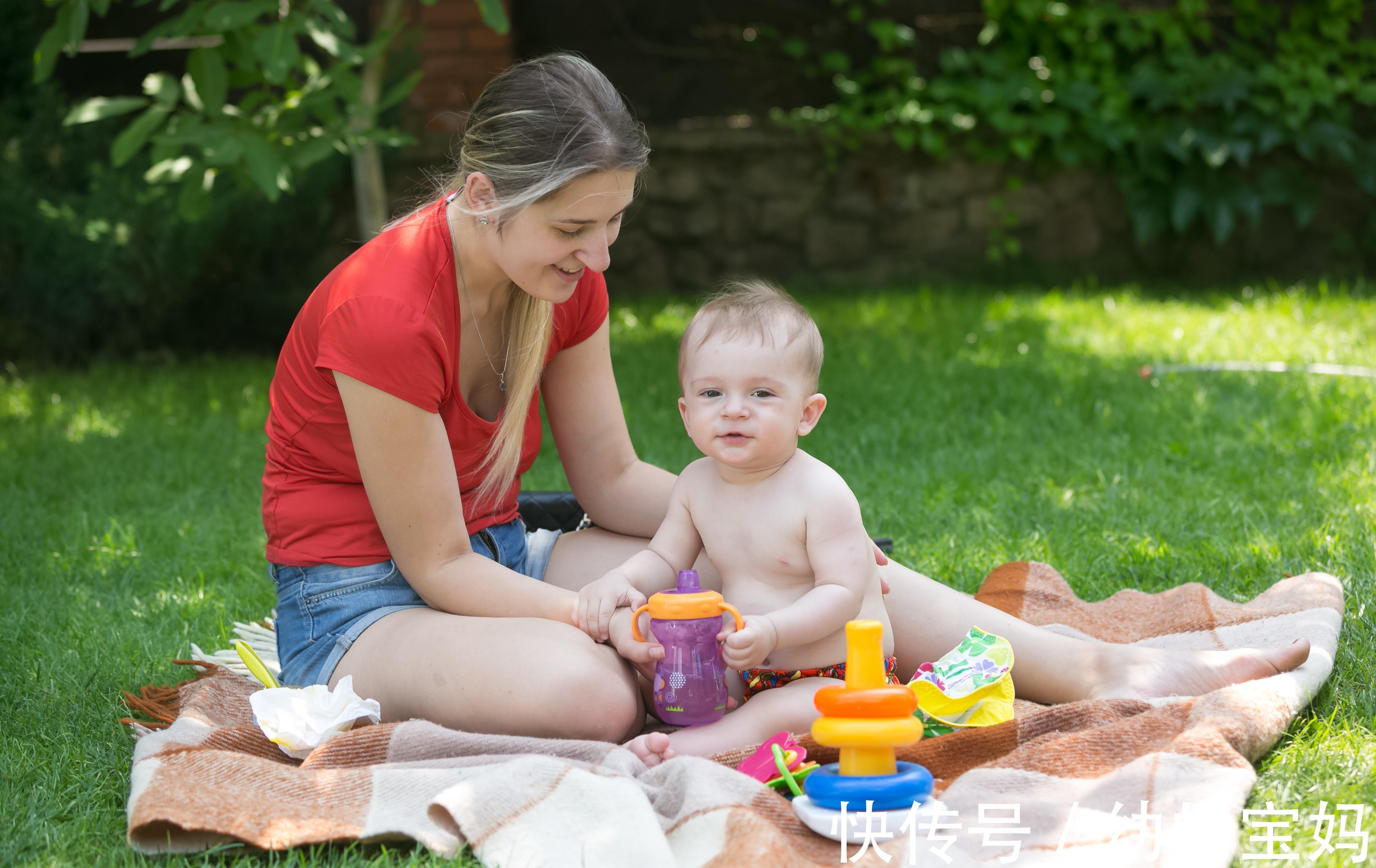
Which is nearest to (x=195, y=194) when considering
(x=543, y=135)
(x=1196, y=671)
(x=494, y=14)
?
(x=494, y=14)

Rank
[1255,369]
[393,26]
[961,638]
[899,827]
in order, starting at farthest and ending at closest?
[1255,369]
[393,26]
[961,638]
[899,827]

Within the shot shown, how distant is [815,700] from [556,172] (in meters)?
0.90

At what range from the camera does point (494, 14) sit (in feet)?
11.4

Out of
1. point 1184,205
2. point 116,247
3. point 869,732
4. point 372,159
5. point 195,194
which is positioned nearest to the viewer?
point 869,732

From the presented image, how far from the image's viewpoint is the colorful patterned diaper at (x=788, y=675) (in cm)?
194

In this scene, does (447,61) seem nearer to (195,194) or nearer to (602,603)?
(195,194)

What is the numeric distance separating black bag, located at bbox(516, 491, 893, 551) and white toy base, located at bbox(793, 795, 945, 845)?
1254 millimetres

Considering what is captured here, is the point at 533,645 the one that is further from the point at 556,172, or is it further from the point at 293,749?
the point at 556,172

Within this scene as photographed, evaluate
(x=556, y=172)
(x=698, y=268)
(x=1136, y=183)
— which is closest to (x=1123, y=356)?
(x=1136, y=183)

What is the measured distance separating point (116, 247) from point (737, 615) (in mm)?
4647

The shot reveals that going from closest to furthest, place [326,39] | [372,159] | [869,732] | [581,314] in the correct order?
1. [869,732]
2. [581,314]
3. [326,39]
4. [372,159]

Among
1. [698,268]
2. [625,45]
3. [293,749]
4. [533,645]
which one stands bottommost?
[698,268]

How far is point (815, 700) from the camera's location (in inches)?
61.1

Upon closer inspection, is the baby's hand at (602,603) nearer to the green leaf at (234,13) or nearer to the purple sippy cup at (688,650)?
the purple sippy cup at (688,650)
